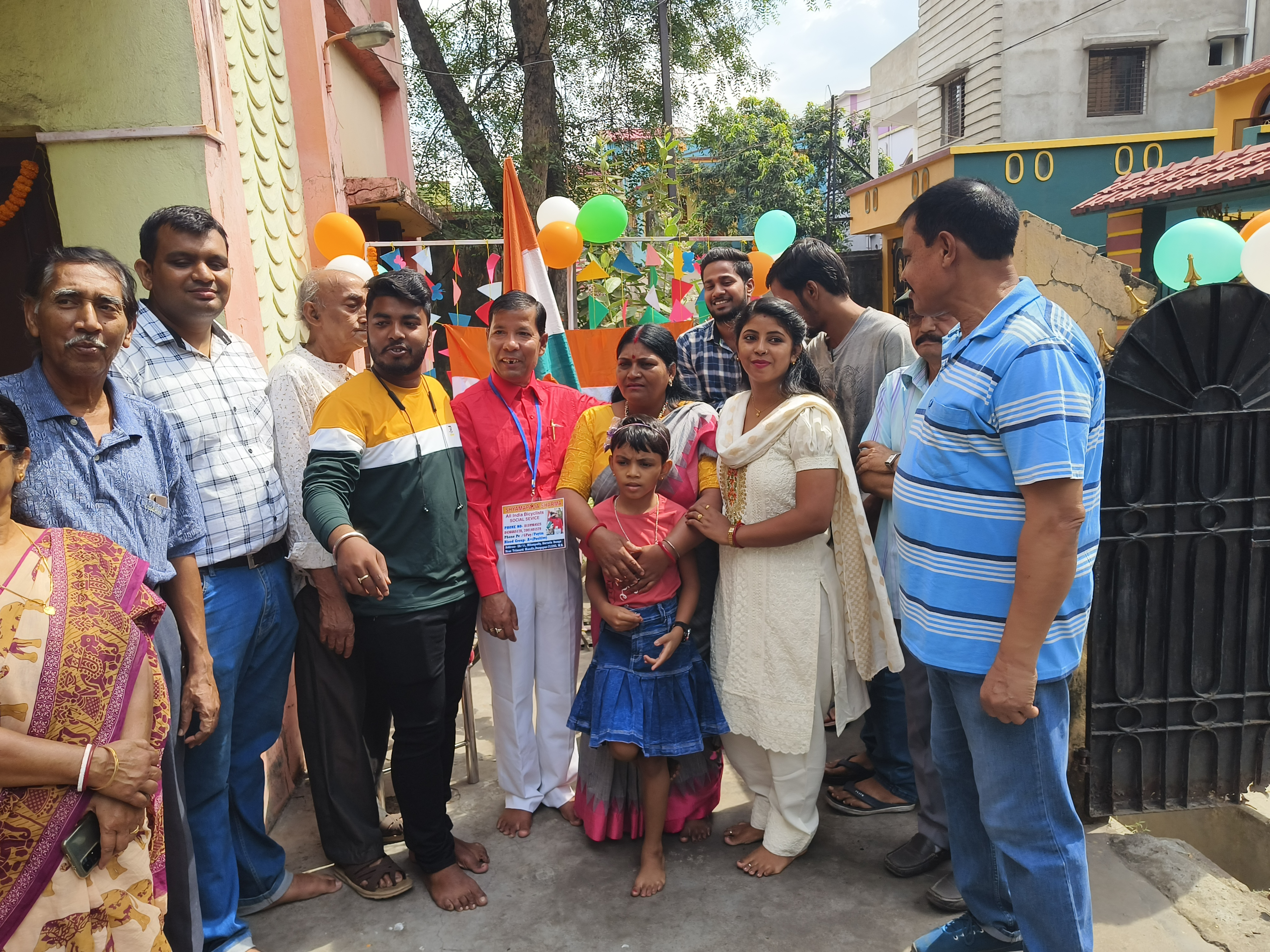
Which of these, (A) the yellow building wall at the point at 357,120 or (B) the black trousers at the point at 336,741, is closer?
(B) the black trousers at the point at 336,741

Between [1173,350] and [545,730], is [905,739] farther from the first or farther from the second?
[1173,350]

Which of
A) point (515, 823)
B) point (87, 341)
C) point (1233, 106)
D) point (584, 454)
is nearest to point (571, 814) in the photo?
point (515, 823)

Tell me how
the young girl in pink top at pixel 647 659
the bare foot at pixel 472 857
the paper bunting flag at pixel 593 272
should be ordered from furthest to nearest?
the paper bunting flag at pixel 593 272 → the bare foot at pixel 472 857 → the young girl in pink top at pixel 647 659

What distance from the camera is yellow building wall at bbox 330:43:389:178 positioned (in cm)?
688

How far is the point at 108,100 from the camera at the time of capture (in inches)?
123

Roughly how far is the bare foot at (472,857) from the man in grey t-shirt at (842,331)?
197 centimetres

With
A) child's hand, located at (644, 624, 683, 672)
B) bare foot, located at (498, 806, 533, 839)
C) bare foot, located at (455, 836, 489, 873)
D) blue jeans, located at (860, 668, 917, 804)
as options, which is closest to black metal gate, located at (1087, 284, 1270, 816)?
blue jeans, located at (860, 668, 917, 804)

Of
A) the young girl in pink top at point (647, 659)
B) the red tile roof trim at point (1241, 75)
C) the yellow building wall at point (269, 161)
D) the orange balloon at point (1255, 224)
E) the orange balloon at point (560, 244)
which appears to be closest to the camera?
the young girl in pink top at point (647, 659)

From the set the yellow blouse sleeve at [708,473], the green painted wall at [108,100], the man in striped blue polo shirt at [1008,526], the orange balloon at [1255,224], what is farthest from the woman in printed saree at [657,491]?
the orange balloon at [1255,224]

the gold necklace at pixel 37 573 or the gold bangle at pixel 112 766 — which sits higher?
the gold necklace at pixel 37 573

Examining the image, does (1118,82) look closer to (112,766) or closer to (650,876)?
(650,876)

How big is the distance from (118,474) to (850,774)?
2.88m

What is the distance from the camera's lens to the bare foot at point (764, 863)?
117 inches

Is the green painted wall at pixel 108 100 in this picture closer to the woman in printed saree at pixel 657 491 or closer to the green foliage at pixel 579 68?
the woman in printed saree at pixel 657 491
